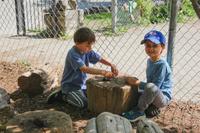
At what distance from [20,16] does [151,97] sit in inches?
256

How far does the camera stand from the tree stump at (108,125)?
3.01 meters

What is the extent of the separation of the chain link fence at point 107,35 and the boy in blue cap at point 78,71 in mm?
838

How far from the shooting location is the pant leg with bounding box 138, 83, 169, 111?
4414 millimetres

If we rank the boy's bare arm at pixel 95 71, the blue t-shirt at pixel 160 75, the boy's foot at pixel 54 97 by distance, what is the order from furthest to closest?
the boy's foot at pixel 54 97 → the boy's bare arm at pixel 95 71 → the blue t-shirt at pixel 160 75

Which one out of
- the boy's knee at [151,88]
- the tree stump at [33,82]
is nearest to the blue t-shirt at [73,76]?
the tree stump at [33,82]

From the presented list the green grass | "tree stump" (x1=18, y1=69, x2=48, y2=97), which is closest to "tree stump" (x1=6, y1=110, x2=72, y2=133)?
"tree stump" (x1=18, y1=69, x2=48, y2=97)

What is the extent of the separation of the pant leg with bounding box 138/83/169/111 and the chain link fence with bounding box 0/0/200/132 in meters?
0.23

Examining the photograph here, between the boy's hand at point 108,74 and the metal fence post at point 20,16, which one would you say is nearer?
the boy's hand at point 108,74

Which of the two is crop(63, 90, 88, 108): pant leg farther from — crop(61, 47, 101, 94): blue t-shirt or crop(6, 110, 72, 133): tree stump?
crop(6, 110, 72, 133): tree stump

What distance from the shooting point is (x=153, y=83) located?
179 inches

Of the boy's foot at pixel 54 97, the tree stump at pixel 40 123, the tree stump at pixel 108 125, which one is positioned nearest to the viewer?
the tree stump at pixel 108 125

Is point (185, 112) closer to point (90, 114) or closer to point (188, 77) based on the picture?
point (90, 114)

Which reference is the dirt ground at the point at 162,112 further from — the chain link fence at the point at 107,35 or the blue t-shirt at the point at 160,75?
the blue t-shirt at the point at 160,75

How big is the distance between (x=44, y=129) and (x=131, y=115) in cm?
139
